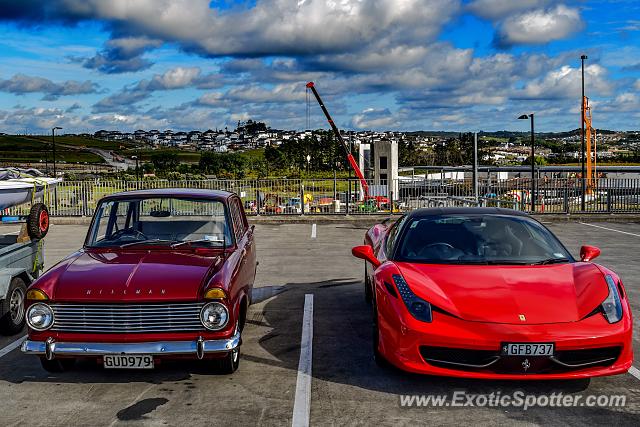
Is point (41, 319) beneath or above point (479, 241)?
beneath

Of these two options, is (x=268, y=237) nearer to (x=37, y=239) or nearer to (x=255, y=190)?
(x=255, y=190)

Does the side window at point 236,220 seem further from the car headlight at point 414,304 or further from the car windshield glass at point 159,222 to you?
the car headlight at point 414,304

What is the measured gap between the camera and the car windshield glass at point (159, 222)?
661cm

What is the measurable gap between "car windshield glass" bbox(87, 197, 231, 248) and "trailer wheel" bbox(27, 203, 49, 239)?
4.68ft

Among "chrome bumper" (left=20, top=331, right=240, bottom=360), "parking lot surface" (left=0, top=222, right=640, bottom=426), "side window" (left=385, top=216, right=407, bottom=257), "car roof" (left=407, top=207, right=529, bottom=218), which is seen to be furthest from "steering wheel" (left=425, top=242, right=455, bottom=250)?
"chrome bumper" (left=20, top=331, right=240, bottom=360)

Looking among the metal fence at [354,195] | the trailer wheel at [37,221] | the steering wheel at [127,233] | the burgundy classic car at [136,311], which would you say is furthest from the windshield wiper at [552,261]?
the metal fence at [354,195]

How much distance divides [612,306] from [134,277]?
3.98 m

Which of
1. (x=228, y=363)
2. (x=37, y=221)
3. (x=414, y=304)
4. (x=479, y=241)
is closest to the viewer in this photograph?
(x=414, y=304)

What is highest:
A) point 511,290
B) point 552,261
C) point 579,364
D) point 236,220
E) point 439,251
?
point 236,220

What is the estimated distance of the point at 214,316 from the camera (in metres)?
5.23

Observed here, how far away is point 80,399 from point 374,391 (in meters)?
2.39

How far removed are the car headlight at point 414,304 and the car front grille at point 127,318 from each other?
168cm

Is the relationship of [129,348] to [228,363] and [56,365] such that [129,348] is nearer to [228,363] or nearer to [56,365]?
[228,363]

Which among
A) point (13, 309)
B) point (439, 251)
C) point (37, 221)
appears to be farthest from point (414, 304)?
point (37, 221)
